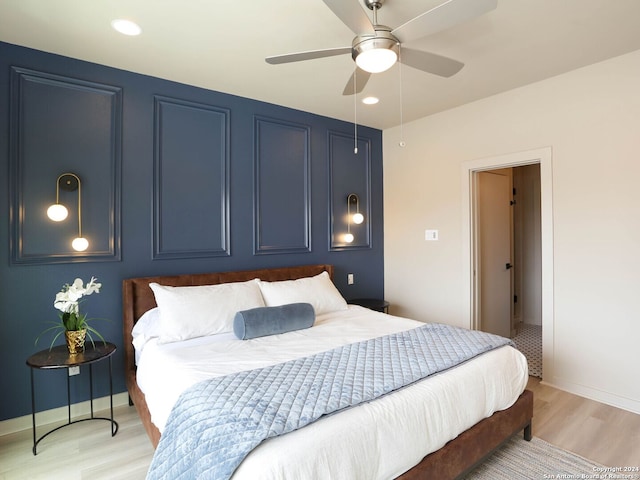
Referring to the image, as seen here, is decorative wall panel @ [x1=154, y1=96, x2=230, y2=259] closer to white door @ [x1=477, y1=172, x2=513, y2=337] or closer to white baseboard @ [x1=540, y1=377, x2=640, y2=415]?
white door @ [x1=477, y1=172, x2=513, y2=337]

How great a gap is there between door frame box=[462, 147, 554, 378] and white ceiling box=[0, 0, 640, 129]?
68 centimetres

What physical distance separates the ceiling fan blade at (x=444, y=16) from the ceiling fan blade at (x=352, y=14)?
0.16 m

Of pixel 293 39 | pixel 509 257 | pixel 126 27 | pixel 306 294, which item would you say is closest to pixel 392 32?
pixel 293 39

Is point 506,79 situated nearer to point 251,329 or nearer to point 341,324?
point 341,324

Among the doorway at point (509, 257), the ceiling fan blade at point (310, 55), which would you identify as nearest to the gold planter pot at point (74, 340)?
the ceiling fan blade at point (310, 55)

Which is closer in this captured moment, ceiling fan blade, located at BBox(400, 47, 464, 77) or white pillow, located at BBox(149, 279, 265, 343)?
ceiling fan blade, located at BBox(400, 47, 464, 77)

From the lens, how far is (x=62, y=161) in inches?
106

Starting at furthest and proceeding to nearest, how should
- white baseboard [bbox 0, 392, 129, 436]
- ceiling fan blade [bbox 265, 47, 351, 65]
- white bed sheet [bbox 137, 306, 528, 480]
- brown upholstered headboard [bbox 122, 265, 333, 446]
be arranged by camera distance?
brown upholstered headboard [bbox 122, 265, 333, 446] < white baseboard [bbox 0, 392, 129, 436] < ceiling fan blade [bbox 265, 47, 351, 65] < white bed sheet [bbox 137, 306, 528, 480]

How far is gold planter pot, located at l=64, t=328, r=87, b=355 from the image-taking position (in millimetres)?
2371

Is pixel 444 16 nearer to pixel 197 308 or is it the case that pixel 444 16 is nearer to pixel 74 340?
pixel 197 308

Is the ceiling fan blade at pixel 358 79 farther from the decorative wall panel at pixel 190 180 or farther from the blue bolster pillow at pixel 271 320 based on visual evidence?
the blue bolster pillow at pixel 271 320

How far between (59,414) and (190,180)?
207 cm

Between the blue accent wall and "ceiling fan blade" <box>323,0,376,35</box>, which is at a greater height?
"ceiling fan blade" <box>323,0,376,35</box>

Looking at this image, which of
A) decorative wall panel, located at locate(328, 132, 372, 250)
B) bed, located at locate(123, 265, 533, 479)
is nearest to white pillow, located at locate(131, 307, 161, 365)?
bed, located at locate(123, 265, 533, 479)
